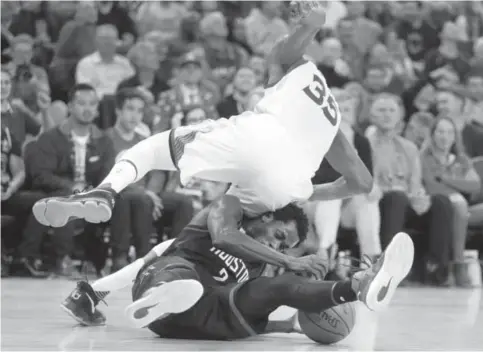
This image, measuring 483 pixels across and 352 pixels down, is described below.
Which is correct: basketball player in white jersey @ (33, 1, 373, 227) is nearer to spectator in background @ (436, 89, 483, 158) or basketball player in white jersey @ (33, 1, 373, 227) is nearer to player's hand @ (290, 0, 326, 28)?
player's hand @ (290, 0, 326, 28)

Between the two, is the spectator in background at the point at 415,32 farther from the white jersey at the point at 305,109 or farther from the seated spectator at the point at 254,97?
the white jersey at the point at 305,109

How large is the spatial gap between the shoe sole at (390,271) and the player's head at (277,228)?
2.14ft

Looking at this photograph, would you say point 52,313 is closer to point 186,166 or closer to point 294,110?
point 186,166

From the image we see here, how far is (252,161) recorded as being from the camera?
4.73 meters

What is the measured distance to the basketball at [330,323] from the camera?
4.68 meters

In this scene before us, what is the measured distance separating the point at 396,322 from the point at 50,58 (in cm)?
549

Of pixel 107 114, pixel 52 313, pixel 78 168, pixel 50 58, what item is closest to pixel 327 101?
pixel 52 313

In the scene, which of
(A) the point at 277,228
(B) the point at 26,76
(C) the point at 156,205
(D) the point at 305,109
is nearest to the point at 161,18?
(B) the point at 26,76

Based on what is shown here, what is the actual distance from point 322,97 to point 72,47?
228 inches

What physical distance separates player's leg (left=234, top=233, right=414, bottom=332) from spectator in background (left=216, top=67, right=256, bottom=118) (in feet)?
16.4

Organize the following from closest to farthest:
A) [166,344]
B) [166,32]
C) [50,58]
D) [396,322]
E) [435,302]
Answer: [166,344]
[396,322]
[435,302]
[50,58]
[166,32]

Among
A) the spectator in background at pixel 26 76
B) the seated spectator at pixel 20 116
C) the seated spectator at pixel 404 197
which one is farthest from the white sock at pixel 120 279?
the spectator in background at pixel 26 76

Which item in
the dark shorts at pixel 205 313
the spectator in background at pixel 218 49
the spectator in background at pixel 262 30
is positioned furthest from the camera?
the spectator in background at pixel 262 30

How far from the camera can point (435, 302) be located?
7.30 metres
